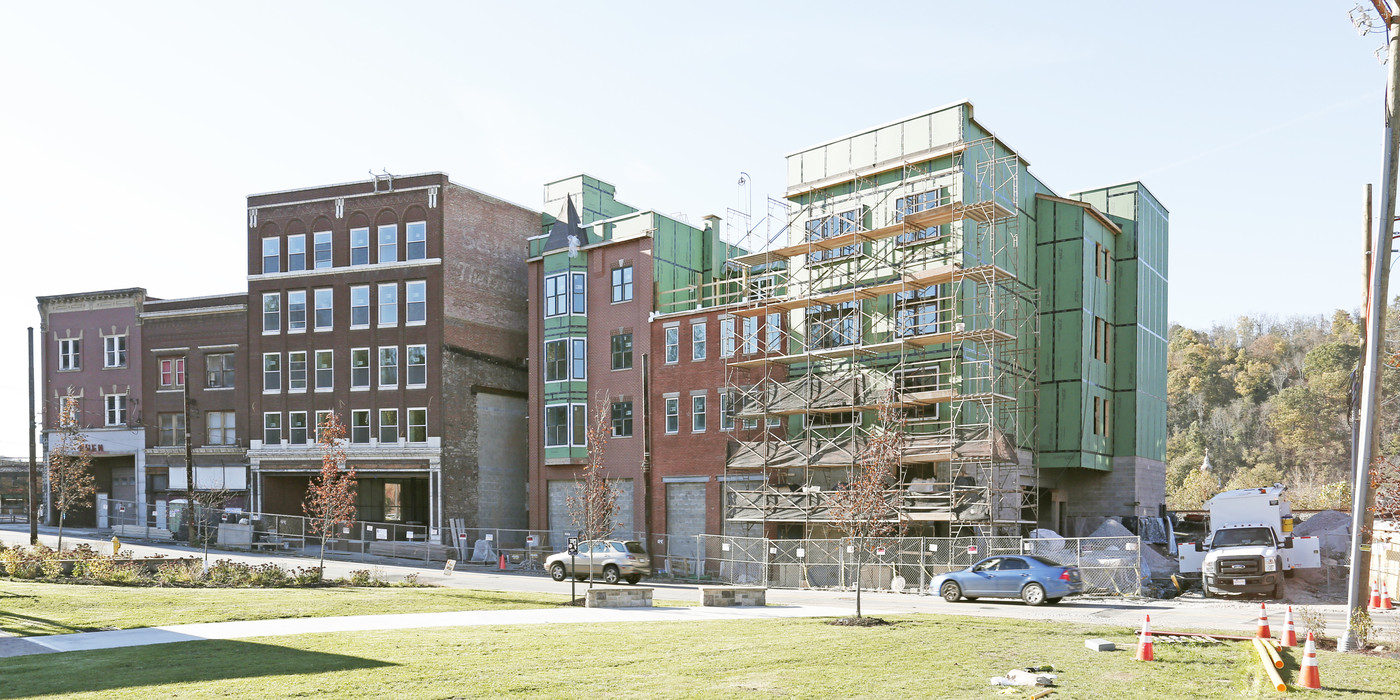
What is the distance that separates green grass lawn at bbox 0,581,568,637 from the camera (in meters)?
19.9

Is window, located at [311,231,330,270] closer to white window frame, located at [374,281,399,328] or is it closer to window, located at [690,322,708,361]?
white window frame, located at [374,281,399,328]

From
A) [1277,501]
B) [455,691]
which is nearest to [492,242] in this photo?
[1277,501]

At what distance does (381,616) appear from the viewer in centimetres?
2209

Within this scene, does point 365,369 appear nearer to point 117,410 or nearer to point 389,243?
point 389,243

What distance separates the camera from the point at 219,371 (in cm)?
5488

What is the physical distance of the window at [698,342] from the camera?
145 feet

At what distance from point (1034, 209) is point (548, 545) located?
25.6m

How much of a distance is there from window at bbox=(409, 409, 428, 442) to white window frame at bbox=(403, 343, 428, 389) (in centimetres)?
119

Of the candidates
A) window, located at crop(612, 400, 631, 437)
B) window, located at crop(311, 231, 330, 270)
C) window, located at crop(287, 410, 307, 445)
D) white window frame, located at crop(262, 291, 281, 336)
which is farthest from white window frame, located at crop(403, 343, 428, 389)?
A: window, located at crop(612, 400, 631, 437)

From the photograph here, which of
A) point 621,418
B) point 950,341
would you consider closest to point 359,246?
point 621,418

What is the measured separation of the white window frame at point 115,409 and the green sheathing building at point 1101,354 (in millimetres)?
47652

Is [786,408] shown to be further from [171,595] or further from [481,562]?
[171,595]

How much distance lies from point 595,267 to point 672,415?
8.25 metres

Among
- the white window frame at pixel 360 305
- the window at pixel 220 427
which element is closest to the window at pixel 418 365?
the white window frame at pixel 360 305
